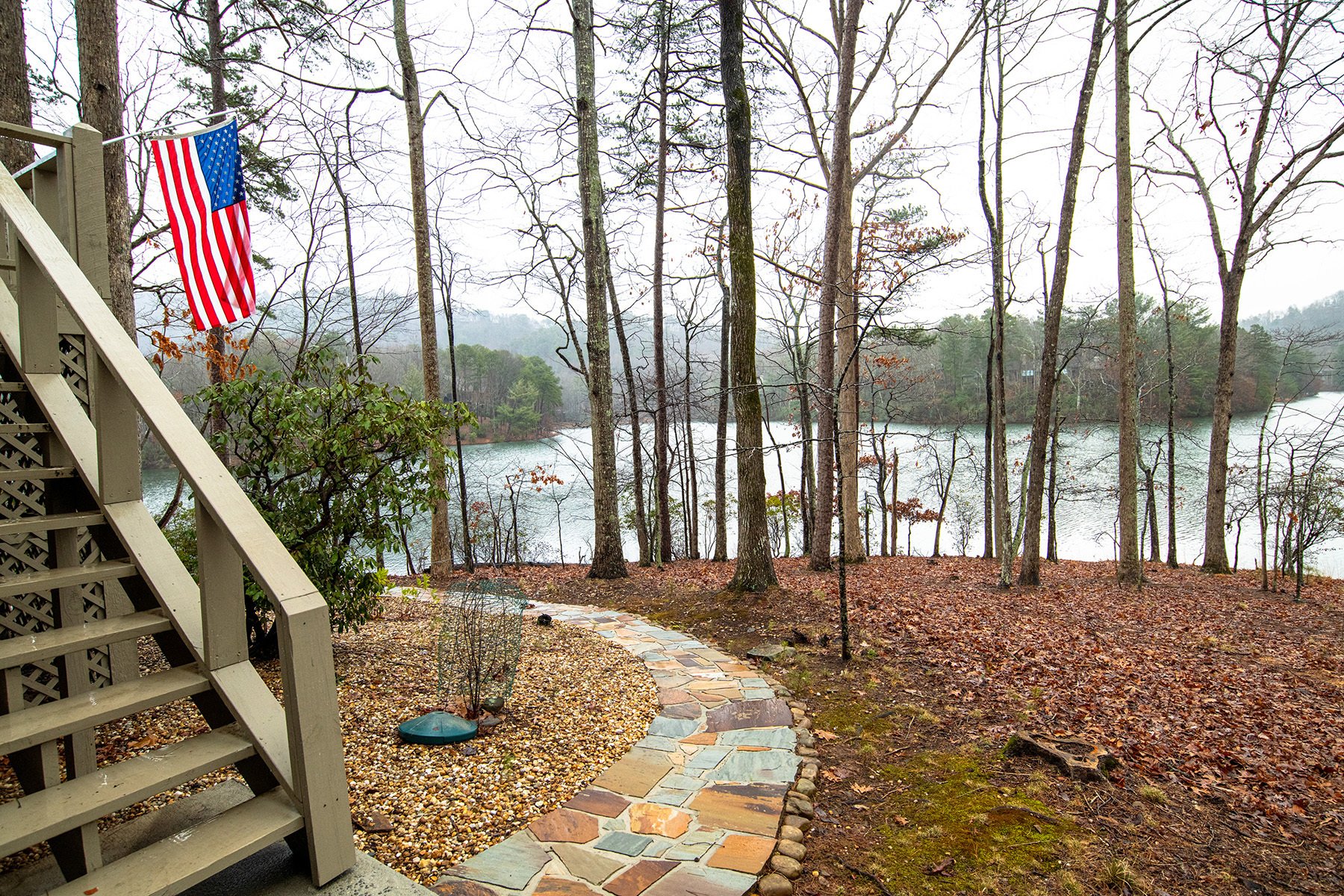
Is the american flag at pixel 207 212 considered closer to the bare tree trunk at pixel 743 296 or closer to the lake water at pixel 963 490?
the bare tree trunk at pixel 743 296

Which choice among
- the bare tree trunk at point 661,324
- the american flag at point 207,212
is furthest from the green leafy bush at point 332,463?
the bare tree trunk at point 661,324

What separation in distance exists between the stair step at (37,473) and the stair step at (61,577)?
0.30 meters

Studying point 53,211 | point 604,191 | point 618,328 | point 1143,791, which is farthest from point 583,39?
point 1143,791

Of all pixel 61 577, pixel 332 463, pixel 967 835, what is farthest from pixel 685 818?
pixel 332 463

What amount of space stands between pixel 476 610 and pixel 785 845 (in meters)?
2.05

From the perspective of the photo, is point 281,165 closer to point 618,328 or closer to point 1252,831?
point 618,328

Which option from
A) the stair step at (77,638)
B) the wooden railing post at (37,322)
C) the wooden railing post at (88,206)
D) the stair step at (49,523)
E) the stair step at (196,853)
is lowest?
the stair step at (196,853)

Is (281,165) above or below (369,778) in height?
above

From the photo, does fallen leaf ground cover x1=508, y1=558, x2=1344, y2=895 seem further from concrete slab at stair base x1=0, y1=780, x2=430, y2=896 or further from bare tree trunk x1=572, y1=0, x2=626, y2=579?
concrete slab at stair base x1=0, y1=780, x2=430, y2=896

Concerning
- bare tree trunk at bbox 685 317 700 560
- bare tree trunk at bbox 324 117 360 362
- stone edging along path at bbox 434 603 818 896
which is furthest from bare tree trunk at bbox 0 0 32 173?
bare tree trunk at bbox 685 317 700 560

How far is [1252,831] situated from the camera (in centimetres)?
269

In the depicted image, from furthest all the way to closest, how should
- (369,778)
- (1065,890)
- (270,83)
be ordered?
(270,83), (369,778), (1065,890)

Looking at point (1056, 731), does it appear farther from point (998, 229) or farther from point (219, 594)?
point (998, 229)

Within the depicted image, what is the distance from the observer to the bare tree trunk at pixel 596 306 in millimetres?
7309
